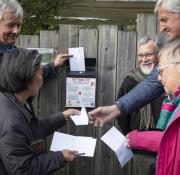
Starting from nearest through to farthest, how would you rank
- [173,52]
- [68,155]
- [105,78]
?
1. [173,52]
2. [68,155]
3. [105,78]

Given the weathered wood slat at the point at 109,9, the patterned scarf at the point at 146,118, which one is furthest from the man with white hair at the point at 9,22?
the weathered wood slat at the point at 109,9

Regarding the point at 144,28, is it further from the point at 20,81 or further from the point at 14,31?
the point at 20,81

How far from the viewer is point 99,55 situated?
4898 millimetres

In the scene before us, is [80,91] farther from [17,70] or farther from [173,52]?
[173,52]

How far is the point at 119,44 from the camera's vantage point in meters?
4.87

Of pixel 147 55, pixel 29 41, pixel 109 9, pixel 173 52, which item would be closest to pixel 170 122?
pixel 173 52

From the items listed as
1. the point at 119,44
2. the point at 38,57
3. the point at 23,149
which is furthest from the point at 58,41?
the point at 23,149

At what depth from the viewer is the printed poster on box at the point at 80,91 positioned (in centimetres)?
484

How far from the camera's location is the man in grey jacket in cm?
363

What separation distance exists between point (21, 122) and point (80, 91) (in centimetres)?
192

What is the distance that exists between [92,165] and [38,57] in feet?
7.55

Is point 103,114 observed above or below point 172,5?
below

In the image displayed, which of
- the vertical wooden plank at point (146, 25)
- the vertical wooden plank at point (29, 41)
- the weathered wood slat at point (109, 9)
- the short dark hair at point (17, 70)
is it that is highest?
the weathered wood slat at point (109, 9)

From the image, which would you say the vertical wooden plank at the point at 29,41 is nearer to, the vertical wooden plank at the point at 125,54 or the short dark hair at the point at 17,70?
the vertical wooden plank at the point at 125,54
